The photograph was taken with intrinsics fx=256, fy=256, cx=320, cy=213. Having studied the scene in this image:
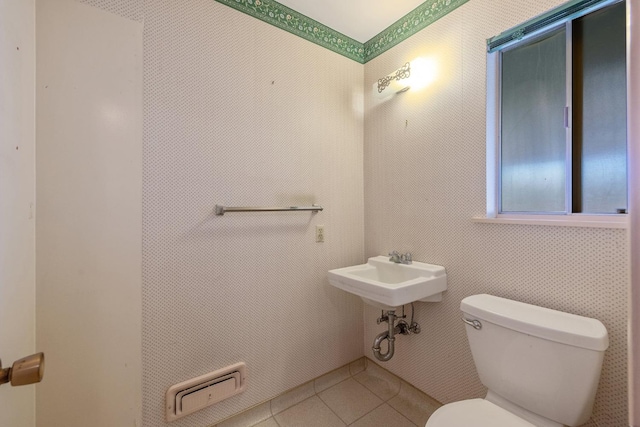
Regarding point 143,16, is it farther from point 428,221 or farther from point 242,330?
point 428,221

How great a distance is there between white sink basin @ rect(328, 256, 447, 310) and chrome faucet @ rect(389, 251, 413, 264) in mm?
29

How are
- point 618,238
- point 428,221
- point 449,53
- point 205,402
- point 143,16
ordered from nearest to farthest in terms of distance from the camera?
point 618,238 → point 143,16 → point 205,402 → point 449,53 → point 428,221

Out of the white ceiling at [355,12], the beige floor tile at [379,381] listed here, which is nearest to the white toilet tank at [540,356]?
the beige floor tile at [379,381]

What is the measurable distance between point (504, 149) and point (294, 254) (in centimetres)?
135

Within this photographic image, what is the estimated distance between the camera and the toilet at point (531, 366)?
877mm

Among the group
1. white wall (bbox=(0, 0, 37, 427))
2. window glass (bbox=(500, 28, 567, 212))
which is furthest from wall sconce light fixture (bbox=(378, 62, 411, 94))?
white wall (bbox=(0, 0, 37, 427))

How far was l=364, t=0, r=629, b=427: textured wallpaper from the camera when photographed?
991 millimetres

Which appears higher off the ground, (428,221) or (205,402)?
(428,221)

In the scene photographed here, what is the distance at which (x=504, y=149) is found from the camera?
4.59 feet

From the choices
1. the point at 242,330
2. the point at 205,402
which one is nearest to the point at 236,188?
the point at 242,330

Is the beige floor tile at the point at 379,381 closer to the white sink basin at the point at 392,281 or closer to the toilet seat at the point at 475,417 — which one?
the white sink basin at the point at 392,281

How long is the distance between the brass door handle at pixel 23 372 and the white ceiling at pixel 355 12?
6.34 ft

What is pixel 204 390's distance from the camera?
1.32m

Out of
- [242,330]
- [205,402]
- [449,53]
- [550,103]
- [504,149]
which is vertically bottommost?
[205,402]
